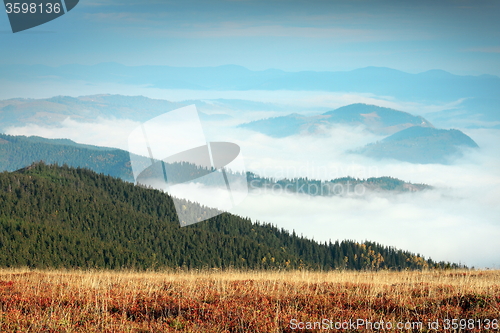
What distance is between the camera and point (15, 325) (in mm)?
13477

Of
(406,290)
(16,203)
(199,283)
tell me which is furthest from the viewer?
(16,203)

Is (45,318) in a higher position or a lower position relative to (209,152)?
lower

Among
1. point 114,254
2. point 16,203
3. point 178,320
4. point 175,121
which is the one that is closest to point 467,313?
point 178,320

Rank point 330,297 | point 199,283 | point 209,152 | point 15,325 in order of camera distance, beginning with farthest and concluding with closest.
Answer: point 209,152 < point 199,283 < point 330,297 < point 15,325

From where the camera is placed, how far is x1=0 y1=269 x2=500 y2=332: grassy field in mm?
13742

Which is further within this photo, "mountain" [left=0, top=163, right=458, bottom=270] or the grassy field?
"mountain" [left=0, top=163, right=458, bottom=270]

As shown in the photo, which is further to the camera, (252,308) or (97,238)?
(97,238)

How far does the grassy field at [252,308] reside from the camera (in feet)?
45.1

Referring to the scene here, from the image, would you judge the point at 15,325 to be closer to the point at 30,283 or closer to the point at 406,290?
the point at 30,283

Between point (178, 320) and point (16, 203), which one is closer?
point (178, 320)

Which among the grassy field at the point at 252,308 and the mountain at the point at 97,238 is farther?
the mountain at the point at 97,238

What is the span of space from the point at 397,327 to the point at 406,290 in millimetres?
4418

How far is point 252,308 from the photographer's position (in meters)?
15.2

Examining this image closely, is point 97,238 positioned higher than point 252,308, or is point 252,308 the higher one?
point 252,308
